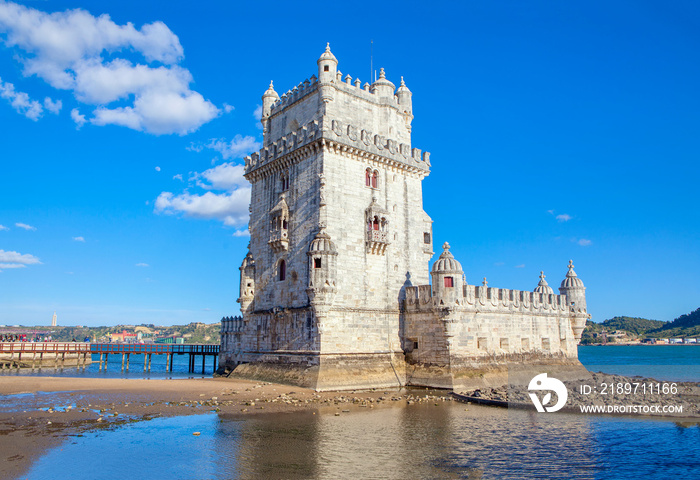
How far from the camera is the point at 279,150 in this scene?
117 ft

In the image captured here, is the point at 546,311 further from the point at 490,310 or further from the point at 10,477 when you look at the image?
the point at 10,477

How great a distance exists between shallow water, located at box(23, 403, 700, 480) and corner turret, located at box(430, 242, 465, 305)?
9.73m

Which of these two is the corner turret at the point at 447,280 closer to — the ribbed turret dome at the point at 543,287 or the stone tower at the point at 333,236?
the stone tower at the point at 333,236

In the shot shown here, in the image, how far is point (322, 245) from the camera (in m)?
30.5

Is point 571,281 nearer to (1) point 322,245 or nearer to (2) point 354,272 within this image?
(2) point 354,272

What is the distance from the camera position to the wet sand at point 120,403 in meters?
17.5

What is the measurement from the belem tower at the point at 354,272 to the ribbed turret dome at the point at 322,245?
0.07m

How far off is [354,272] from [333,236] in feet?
8.56

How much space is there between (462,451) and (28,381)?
100 feet

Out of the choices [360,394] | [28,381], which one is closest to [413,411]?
[360,394]

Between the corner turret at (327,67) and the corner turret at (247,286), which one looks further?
the corner turret at (247,286)

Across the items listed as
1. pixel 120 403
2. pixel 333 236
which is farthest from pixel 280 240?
pixel 120 403

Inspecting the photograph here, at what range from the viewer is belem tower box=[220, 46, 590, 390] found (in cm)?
3106

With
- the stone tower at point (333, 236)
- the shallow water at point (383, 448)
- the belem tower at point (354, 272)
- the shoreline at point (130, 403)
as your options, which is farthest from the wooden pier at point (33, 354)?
the shallow water at point (383, 448)
